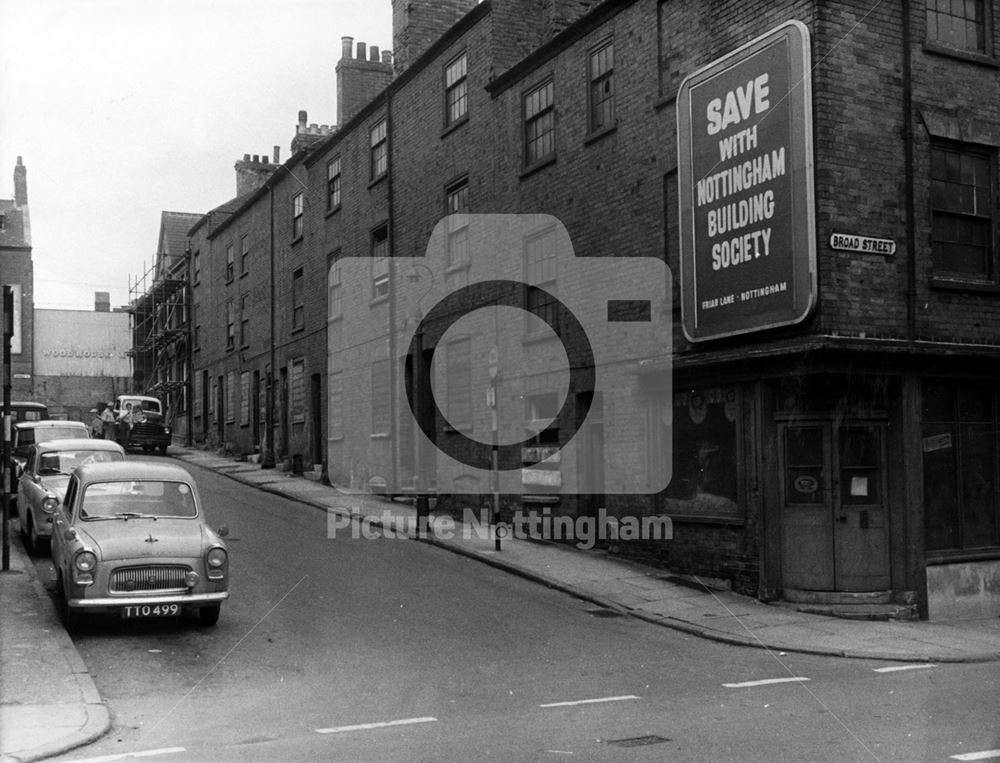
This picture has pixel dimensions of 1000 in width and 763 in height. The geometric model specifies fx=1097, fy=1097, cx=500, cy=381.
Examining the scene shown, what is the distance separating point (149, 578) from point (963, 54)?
491 inches

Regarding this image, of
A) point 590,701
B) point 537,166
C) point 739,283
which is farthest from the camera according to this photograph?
point 537,166

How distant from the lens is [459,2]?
2784 centimetres

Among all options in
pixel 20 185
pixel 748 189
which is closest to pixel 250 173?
pixel 20 185

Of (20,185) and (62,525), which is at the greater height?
(20,185)

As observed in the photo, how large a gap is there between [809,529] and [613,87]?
8.16 m

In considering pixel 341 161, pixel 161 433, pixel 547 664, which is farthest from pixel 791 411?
pixel 161 433

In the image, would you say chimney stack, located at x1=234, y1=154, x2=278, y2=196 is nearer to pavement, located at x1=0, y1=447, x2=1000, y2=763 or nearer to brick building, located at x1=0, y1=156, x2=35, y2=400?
brick building, located at x1=0, y1=156, x2=35, y2=400

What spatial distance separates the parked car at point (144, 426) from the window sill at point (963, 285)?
3061cm

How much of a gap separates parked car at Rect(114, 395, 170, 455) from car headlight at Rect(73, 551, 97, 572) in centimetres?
2864

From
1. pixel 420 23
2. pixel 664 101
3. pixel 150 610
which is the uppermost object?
pixel 420 23

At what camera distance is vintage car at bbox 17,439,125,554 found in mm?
16141

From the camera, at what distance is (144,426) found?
3903 centimetres

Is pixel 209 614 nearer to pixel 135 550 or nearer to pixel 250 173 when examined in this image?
pixel 135 550

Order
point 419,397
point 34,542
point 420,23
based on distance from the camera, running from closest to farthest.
Result: point 34,542
point 419,397
point 420,23
